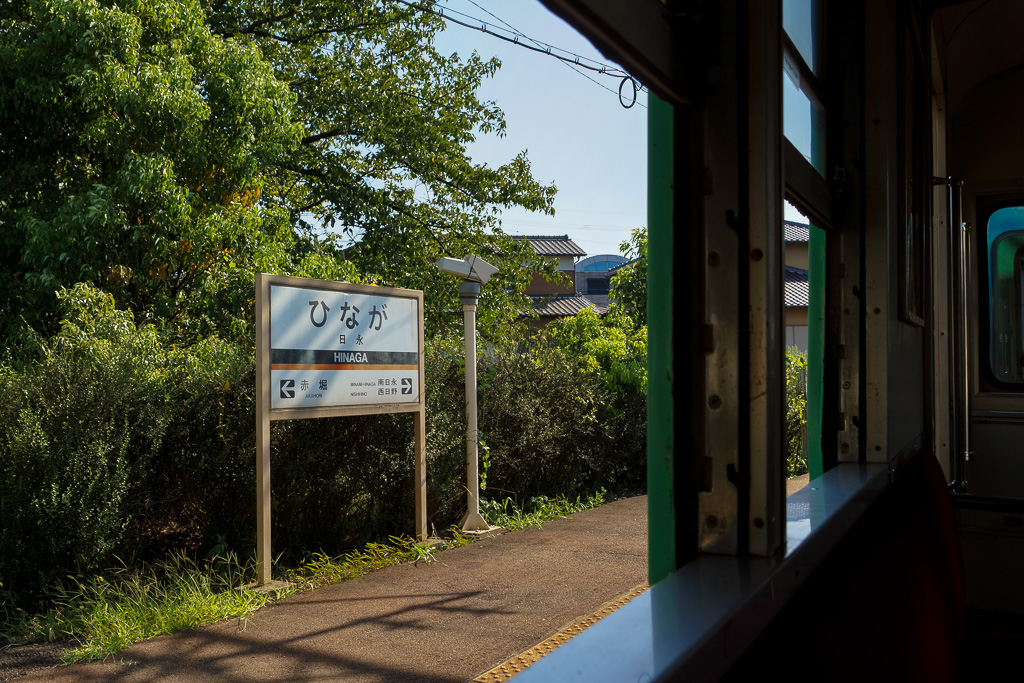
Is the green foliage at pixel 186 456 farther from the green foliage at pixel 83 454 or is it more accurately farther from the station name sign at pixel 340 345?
the station name sign at pixel 340 345

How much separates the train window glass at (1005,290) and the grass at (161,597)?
3.76 metres

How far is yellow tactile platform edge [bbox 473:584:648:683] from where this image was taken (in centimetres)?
353

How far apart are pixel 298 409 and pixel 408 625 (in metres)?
1.71

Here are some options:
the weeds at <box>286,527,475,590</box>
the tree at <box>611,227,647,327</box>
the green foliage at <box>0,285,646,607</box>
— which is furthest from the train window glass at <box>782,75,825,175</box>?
the tree at <box>611,227,647,327</box>

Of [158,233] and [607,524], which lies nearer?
[607,524]

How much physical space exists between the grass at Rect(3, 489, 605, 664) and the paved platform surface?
11 centimetres

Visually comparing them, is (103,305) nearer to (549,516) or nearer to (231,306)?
(231,306)

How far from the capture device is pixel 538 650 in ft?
12.8

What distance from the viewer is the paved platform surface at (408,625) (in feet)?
12.2

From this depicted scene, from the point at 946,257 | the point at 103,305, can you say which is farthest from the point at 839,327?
the point at 103,305

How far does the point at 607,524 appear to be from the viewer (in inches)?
Result: 280

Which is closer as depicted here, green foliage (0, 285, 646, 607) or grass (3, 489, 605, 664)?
grass (3, 489, 605, 664)

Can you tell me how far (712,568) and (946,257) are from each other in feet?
10.6

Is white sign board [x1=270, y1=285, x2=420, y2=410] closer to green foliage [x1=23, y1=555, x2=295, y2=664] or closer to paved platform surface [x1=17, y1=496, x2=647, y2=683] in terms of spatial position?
green foliage [x1=23, y1=555, x2=295, y2=664]
